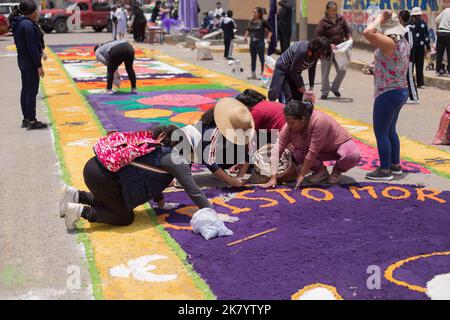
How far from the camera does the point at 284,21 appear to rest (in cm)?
1895

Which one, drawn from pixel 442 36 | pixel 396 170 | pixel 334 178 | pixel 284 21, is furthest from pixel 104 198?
pixel 284 21

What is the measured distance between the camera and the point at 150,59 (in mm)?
20422

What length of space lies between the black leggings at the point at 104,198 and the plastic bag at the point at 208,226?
63cm

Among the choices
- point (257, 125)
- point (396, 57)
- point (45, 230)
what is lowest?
point (45, 230)

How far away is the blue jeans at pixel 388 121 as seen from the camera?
6480 millimetres

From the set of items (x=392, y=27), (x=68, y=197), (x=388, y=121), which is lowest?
(x=68, y=197)

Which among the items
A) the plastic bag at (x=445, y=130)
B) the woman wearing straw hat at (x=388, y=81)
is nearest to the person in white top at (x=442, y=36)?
the plastic bag at (x=445, y=130)

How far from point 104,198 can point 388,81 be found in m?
3.06

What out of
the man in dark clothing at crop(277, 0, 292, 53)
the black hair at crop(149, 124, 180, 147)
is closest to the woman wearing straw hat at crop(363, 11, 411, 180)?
the black hair at crop(149, 124, 180, 147)

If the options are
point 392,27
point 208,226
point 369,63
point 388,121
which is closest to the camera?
point 208,226

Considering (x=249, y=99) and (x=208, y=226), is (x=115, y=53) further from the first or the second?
(x=208, y=226)
